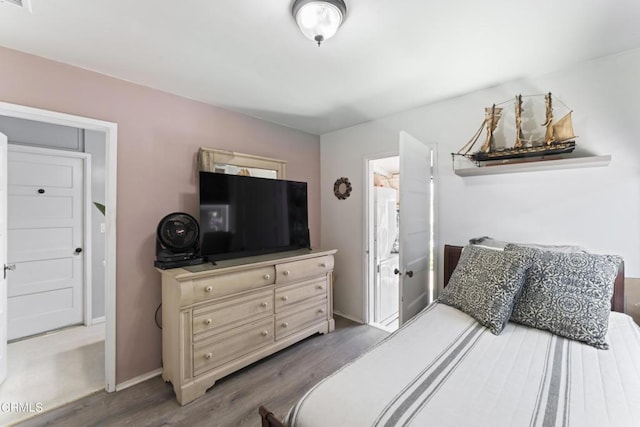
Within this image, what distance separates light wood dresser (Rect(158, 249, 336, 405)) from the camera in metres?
1.97

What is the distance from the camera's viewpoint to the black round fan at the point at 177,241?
2.17 metres

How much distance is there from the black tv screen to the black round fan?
96 mm

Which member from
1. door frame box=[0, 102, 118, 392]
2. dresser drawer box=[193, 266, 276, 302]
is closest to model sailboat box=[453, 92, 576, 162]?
dresser drawer box=[193, 266, 276, 302]

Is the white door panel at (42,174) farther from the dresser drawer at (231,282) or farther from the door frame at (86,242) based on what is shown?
the dresser drawer at (231,282)

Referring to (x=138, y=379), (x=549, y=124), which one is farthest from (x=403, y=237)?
(x=138, y=379)

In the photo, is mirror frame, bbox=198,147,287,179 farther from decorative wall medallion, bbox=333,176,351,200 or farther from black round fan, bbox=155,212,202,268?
decorative wall medallion, bbox=333,176,351,200

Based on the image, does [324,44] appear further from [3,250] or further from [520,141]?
[3,250]

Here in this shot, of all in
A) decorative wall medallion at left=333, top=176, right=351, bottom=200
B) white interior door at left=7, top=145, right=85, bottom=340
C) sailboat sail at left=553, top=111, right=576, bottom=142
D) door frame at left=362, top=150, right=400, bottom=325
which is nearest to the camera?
sailboat sail at left=553, top=111, right=576, bottom=142

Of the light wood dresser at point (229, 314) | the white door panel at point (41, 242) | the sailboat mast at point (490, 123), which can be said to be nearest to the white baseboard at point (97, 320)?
the white door panel at point (41, 242)

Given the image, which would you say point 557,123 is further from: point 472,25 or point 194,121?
point 194,121

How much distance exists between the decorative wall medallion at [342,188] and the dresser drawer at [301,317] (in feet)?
4.33

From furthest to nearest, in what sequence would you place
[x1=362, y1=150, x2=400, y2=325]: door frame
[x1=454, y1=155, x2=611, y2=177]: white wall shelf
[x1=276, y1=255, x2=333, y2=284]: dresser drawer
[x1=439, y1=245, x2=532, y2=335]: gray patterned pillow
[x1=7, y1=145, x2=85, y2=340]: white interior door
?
[x1=362, y1=150, x2=400, y2=325]: door frame < [x1=7, y1=145, x2=85, y2=340]: white interior door < [x1=276, y1=255, x2=333, y2=284]: dresser drawer < [x1=454, y1=155, x2=611, y2=177]: white wall shelf < [x1=439, y1=245, x2=532, y2=335]: gray patterned pillow

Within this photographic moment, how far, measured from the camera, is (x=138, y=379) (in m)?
2.20

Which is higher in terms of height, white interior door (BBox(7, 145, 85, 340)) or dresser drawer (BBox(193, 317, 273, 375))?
white interior door (BBox(7, 145, 85, 340))
